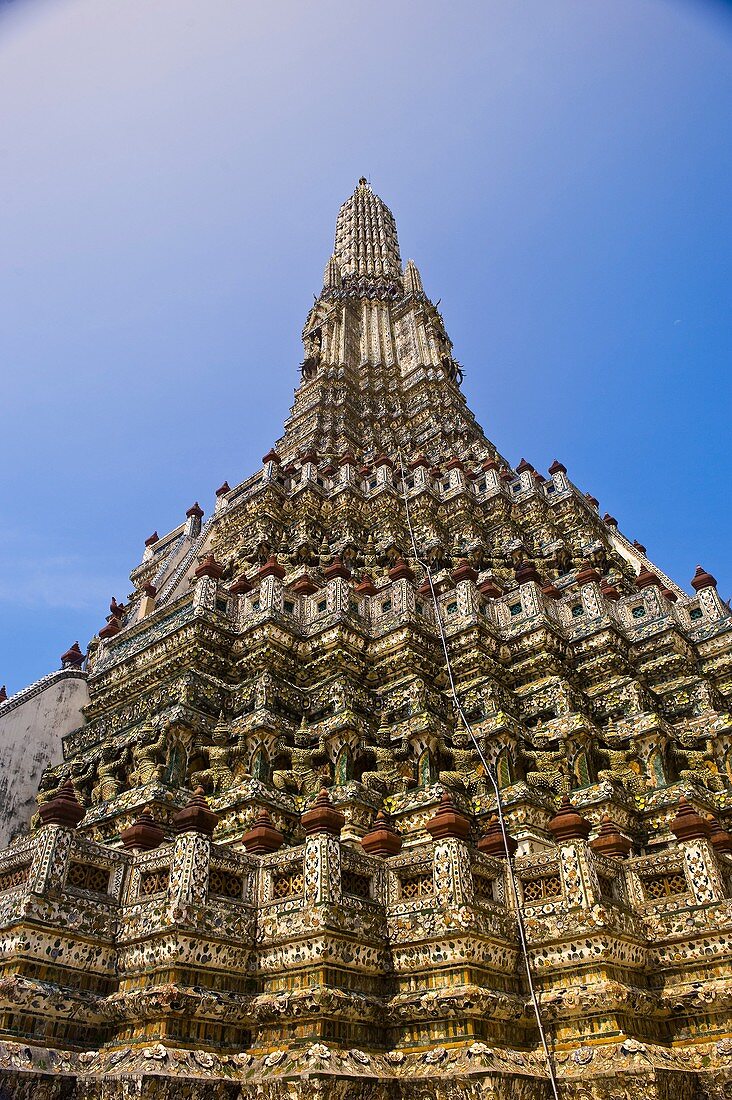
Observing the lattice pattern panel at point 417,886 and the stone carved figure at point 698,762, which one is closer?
the lattice pattern panel at point 417,886

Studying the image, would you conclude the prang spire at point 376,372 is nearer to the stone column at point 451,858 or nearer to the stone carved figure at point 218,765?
the stone carved figure at point 218,765

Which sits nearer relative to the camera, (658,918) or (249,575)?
(658,918)

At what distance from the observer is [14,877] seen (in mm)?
9219

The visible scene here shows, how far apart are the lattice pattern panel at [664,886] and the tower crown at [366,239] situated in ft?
153

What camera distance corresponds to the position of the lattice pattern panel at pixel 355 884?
9.52 meters

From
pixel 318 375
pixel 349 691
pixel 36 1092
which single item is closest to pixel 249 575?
pixel 349 691

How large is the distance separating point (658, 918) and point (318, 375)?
32772mm

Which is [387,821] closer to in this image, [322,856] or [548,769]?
[322,856]

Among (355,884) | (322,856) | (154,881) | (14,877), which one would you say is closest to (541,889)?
(355,884)

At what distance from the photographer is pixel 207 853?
9352mm

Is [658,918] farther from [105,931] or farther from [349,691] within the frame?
[349,691]

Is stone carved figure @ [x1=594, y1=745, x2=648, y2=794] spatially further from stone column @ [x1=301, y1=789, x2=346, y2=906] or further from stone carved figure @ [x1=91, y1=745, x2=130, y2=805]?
stone carved figure @ [x1=91, y1=745, x2=130, y2=805]

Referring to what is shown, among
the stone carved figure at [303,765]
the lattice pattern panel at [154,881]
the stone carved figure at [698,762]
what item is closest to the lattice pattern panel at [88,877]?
the lattice pattern panel at [154,881]

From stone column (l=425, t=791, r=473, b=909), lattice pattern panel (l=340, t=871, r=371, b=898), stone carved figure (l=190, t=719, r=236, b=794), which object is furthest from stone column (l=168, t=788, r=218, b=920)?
stone carved figure (l=190, t=719, r=236, b=794)
